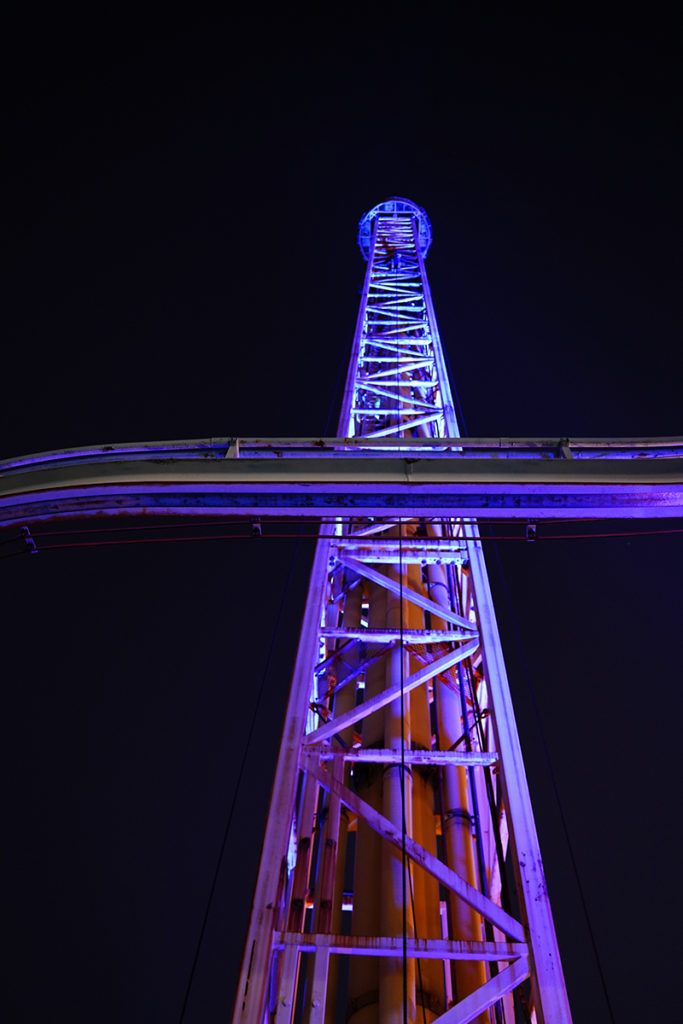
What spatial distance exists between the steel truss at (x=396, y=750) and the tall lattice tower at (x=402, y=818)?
0.01 meters

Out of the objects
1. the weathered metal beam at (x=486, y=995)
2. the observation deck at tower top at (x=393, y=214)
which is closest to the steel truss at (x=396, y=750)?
the weathered metal beam at (x=486, y=995)

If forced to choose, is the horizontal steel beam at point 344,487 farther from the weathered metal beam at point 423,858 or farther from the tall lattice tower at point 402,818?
the weathered metal beam at point 423,858

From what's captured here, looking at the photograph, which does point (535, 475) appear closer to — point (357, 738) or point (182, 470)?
point (182, 470)

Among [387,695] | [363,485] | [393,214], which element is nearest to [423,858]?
[387,695]

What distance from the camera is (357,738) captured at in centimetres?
681

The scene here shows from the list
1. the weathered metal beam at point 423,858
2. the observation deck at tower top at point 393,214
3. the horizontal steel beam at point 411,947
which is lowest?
the horizontal steel beam at point 411,947

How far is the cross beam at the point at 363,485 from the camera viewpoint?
4.04m

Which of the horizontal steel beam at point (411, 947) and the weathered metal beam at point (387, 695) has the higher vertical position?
the weathered metal beam at point (387, 695)

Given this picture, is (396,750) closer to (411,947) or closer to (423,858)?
(423,858)

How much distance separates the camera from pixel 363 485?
4.09 metres

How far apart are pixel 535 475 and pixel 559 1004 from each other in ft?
10.1

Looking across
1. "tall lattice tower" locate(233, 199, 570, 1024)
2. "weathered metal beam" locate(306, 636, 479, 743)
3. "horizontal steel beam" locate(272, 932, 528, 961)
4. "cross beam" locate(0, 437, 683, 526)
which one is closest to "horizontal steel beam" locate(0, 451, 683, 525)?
"cross beam" locate(0, 437, 683, 526)

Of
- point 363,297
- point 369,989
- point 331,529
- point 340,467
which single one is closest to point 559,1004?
point 369,989

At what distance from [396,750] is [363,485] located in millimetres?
2308
